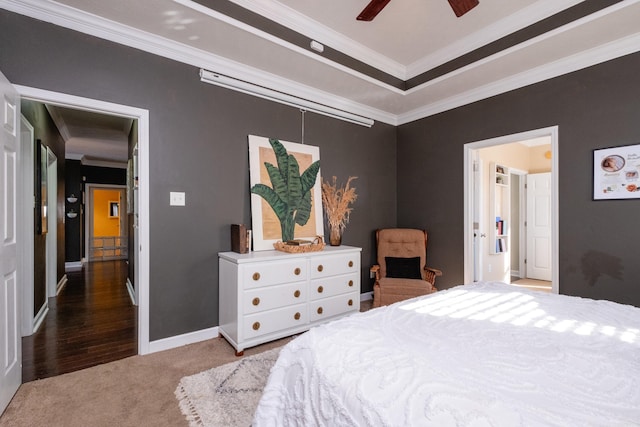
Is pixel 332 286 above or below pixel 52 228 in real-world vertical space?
below

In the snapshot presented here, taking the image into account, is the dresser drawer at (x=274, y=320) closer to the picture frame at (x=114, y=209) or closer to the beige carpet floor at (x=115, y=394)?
the beige carpet floor at (x=115, y=394)

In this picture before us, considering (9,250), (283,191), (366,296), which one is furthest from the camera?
(366,296)

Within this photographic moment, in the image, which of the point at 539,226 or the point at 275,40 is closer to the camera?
the point at 275,40

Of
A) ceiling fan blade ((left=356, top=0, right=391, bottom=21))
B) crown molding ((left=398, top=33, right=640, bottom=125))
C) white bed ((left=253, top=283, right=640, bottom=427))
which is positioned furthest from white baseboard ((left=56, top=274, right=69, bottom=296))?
crown molding ((left=398, top=33, right=640, bottom=125))

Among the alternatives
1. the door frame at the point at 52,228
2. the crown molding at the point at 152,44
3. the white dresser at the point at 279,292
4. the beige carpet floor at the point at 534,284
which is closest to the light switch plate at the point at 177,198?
the white dresser at the point at 279,292

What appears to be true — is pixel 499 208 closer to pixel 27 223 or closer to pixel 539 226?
pixel 539 226

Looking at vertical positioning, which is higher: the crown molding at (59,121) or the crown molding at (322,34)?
the crown molding at (322,34)

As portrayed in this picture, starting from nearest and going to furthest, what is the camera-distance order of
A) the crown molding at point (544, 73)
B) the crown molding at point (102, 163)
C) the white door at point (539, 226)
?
the crown molding at point (544, 73) → the white door at point (539, 226) → the crown molding at point (102, 163)

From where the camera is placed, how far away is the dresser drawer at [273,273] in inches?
97.5

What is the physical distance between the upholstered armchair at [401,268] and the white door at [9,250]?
9.58ft

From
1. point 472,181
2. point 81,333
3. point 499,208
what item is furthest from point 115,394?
point 499,208

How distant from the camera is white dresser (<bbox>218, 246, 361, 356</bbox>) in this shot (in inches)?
97.3

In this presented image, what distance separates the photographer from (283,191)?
3.20 metres

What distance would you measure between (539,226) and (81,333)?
683 centimetres
